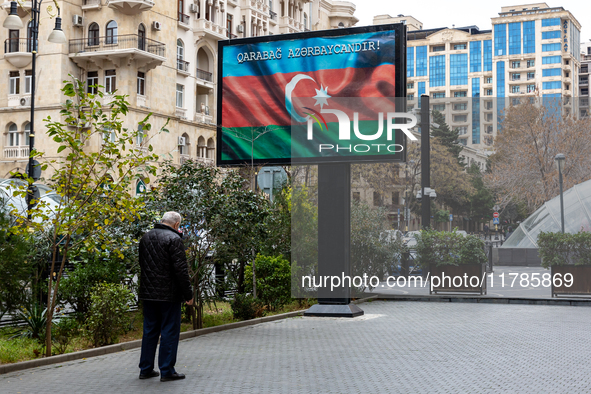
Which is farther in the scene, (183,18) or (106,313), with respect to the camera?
(183,18)

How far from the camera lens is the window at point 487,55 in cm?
12825

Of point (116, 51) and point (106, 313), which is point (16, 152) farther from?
point (106, 313)

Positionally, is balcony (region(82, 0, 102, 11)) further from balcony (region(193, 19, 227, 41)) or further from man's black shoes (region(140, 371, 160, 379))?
man's black shoes (region(140, 371, 160, 379))

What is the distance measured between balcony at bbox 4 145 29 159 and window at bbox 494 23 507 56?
96441 mm

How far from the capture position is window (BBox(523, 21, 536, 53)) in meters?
120

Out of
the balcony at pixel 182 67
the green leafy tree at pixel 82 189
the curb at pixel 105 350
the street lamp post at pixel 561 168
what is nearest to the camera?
the curb at pixel 105 350

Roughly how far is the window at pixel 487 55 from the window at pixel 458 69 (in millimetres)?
3564

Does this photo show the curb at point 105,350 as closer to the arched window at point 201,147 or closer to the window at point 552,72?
the arched window at point 201,147

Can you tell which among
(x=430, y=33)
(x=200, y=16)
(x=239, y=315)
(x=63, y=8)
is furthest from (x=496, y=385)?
(x=430, y=33)

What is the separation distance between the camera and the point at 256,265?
566 inches

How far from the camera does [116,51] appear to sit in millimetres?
42375

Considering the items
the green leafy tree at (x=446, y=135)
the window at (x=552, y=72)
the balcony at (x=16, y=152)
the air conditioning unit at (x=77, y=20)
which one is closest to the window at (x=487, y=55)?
the window at (x=552, y=72)

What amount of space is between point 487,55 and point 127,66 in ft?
318

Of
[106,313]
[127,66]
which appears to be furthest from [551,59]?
[106,313]
